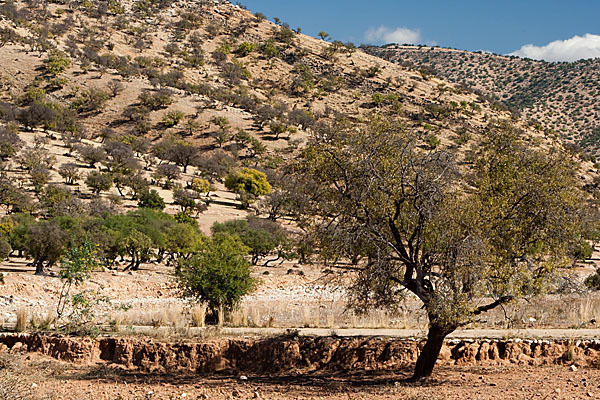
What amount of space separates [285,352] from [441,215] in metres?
7.32

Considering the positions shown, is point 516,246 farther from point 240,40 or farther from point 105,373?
point 240,40

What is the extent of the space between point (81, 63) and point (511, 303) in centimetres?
8743

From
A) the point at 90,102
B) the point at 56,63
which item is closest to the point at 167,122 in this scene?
the point at 90,102

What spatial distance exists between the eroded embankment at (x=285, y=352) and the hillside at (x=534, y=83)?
333 feet

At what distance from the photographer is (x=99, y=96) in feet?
250

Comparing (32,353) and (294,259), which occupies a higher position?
(294,259)

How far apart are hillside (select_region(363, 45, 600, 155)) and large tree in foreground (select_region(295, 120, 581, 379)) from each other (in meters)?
104

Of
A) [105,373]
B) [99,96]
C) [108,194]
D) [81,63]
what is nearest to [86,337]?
[105,373]

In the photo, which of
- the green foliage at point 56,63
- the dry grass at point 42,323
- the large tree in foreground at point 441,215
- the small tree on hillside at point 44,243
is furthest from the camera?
the green foliage at point 56,63

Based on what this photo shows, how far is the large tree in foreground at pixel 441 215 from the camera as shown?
10.5 meters

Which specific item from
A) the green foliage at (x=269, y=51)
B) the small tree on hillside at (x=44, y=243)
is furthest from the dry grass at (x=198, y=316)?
the green foliage at (x=269, y=51)

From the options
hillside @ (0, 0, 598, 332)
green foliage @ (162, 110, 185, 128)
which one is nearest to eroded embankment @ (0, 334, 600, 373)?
hillside @ (0, 0, 598, 332)

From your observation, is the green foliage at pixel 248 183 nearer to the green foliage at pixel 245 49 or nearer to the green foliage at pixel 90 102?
the green foliage at pixel 90 102

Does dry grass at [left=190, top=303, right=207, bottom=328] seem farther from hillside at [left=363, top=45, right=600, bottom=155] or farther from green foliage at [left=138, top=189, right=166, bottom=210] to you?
hillside at [left=363, top=45, right=600, bottom=155]
